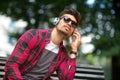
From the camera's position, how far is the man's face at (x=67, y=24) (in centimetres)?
451

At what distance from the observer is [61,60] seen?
4.66 m

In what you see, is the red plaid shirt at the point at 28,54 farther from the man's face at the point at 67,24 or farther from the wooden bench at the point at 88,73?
the wooden bench at the point at 88,73

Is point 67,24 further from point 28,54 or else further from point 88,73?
point 88,73

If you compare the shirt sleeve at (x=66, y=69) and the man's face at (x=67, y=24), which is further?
the shirt sleeve at (x=66, y=69)

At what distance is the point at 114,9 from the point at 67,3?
61.7 inches

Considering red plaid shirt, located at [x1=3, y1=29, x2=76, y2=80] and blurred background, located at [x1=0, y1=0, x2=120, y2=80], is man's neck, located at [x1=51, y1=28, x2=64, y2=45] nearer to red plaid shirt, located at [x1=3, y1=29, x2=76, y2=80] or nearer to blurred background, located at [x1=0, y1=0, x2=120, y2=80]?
red plaid shirt, located at [x1=3, y1=29, x2=76, y2=80]

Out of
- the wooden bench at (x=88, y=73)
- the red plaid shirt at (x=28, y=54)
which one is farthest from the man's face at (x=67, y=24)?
the wooden bench at (x=88, y=73)

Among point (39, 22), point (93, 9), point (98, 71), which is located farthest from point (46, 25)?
point (98, 71)

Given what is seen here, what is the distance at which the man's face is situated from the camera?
14.8ft

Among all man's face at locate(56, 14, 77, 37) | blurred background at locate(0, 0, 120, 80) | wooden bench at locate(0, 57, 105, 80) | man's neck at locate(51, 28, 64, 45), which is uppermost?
blurred background at locate(0, 0, 120, 80)

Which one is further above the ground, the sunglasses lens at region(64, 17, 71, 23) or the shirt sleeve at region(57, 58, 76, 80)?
the sunglasses lens at region(64, 17, 71, 23)

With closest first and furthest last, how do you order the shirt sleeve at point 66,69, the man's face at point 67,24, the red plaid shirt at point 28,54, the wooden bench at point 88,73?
the red plaid shirt at point 28,54 < the man's face at point 67,24 < the shirt sleeve at point 66,69 < the wooden bench at point 88,73

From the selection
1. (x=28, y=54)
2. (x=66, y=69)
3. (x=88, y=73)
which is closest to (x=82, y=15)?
(x=88, y=73)

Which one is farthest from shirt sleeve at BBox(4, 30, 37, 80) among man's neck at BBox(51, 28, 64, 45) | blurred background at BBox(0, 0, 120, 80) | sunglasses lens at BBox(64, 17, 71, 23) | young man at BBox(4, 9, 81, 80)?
blurred background at BBox(0, 0, 120, 80)
